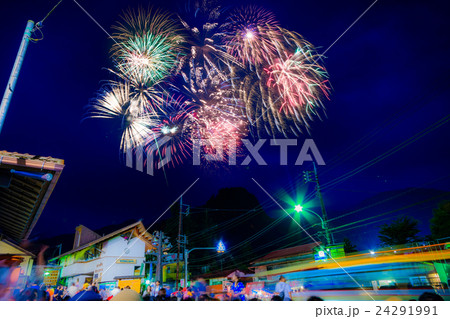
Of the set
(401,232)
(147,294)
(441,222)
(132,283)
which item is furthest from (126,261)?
(401,232)

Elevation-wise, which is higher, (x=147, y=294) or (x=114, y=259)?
(x=114, y=259)

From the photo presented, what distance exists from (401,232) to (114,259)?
130ft

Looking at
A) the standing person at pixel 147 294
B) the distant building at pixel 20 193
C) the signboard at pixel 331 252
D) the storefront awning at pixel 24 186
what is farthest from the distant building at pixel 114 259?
the signboard at pixel 331 252

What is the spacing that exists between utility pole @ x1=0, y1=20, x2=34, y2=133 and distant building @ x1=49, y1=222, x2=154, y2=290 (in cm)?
2118

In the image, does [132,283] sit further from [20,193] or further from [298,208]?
[20,193]

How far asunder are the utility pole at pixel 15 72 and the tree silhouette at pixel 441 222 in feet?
131

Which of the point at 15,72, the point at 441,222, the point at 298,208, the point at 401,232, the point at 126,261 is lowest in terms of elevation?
the point at 126,261

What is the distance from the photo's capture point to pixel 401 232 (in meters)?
36.9

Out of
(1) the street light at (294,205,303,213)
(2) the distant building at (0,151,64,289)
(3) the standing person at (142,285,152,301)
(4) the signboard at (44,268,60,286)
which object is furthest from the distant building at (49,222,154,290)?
(1) the street light at (294,205,303,213)

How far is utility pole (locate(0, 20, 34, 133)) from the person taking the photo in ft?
19.7

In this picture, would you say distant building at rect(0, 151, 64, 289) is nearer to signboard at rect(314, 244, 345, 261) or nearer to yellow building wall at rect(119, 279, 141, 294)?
yellow building wall at rect(119, 279, 141, 294)
